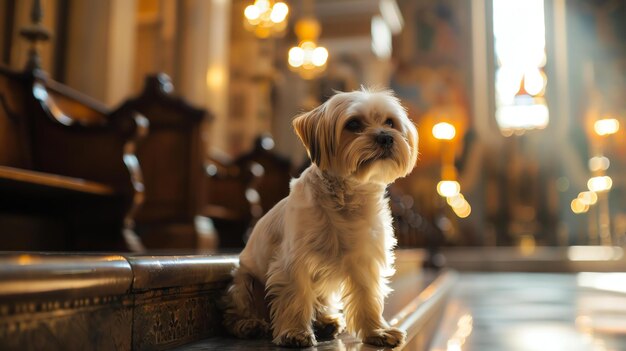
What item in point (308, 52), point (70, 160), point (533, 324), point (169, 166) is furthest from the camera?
point (308, 52)

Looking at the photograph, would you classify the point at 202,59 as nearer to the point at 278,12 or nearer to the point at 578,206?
the point at 278,12

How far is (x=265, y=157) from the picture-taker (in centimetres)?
643

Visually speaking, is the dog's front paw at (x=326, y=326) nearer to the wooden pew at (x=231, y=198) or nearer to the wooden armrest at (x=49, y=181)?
the wooden armrest at (x=49, y=181)

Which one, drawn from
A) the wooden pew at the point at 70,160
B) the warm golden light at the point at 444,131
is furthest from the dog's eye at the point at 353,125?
the warm golden light at the point at 444,131

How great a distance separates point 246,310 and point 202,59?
22.3 feet

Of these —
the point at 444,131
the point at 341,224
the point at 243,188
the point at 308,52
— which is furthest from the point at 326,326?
the point at 308,52

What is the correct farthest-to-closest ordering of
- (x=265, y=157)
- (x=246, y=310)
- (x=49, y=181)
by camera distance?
(x=265, y=157) → (x=49, y=181) → (x=246, y=310)

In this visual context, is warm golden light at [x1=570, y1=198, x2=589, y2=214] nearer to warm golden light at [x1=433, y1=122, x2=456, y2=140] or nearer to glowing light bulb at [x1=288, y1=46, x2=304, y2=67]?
glowing light bulb at [x1=288, y1=46, x2=304, y2=67]

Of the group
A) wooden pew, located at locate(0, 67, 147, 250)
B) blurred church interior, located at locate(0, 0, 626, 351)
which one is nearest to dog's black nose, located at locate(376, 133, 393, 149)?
blurred church interior, located at locate(0, 0, 626, 351)

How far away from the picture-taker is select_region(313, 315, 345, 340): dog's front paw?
184cm

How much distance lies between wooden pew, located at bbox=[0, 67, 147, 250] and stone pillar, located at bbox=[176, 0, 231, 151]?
4346 mm

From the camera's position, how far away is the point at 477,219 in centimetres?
1834

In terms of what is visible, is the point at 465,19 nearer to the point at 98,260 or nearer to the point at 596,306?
the point at 596,306

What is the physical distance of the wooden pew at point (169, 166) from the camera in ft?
14.8
